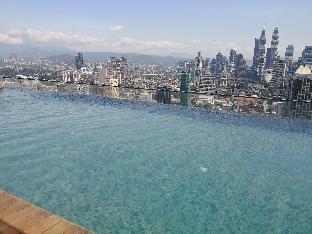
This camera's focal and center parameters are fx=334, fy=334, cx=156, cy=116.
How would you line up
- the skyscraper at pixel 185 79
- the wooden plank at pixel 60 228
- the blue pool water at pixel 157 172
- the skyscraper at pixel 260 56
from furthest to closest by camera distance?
the skyscraper at pixel 260 56
the skyscraper at pixel 185 79
the blue pool water at pixel 157 172
the wooden plank at pixel 60 228

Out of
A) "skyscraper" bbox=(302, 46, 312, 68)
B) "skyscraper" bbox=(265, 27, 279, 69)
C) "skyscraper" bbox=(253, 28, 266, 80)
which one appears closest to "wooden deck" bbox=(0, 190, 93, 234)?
"skyscraper" bbox=(253, 28, 266, 80)

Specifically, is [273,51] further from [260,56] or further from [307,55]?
[307,55]

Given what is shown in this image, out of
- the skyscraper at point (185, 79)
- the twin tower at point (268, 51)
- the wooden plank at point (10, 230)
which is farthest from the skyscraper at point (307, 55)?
the wooden plank at point (10, 230)

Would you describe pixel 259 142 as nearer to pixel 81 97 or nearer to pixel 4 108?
pixel 4 108

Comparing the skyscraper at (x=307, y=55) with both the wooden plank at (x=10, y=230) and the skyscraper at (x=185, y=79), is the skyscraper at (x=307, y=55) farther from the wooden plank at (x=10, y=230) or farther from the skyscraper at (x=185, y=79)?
the wooden plank at (x=10, y=230)

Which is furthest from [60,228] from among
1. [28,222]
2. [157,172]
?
[157,172]

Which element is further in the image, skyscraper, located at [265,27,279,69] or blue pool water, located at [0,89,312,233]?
skyscraper, located at [265,27,279,69]

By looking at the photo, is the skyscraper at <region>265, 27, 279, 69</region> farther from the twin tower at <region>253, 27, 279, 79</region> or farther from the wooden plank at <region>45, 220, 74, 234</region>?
the wooden plank at <region>45, 220, 74, 234</region>
